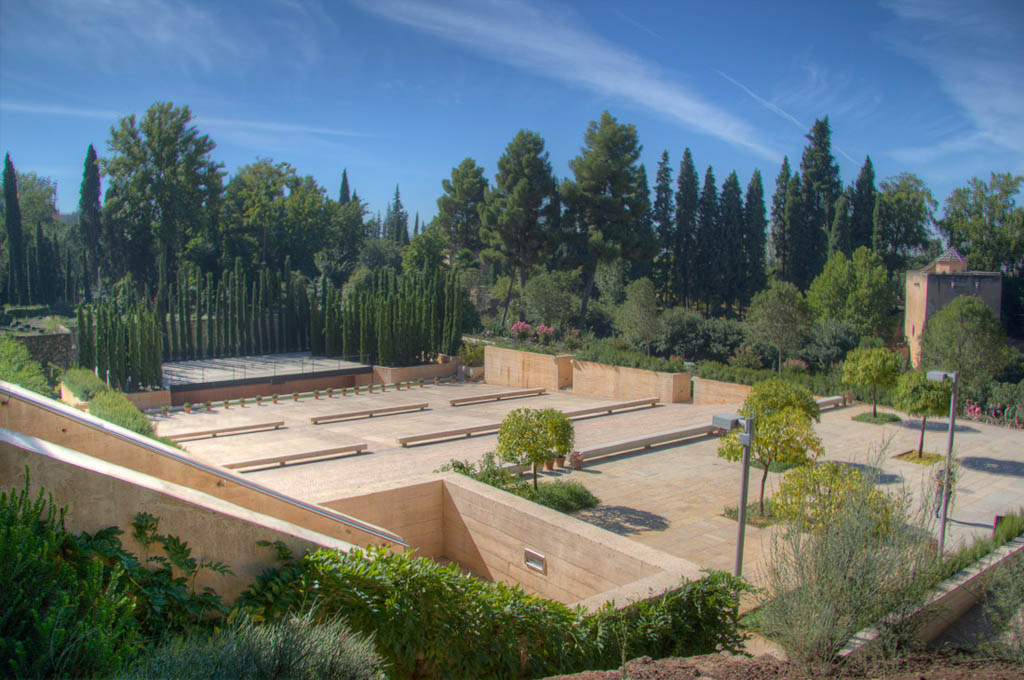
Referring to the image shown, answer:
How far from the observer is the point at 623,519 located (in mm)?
10688

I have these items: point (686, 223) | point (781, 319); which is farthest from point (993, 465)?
point (686, 223)

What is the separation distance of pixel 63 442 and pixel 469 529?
505cm

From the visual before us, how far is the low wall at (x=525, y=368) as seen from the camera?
27.2 m

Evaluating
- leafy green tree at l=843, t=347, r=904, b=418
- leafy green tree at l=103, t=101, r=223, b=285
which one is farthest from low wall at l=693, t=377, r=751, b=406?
leafy green tree at l=103, t=101, r=223, b=285

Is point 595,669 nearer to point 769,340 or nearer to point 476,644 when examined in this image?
point 476,644

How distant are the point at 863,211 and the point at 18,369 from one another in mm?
43900

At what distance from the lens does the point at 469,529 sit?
967 cm

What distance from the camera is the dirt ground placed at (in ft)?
15.8

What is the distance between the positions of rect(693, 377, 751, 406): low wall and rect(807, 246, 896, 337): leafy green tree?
13.5 m

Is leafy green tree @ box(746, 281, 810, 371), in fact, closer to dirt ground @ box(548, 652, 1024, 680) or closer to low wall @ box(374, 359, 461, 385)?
low wall @ box(374, 359, 461, 385)

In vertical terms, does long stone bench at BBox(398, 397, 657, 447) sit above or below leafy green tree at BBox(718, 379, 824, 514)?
below

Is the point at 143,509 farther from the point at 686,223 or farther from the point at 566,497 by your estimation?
the point at 686,223

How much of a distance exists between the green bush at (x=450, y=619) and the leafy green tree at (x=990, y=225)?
42466mm

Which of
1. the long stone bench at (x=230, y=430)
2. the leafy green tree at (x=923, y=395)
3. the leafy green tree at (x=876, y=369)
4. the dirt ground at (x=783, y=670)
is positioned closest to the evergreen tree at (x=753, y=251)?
the leafy green tree at (x=876, y=369)
